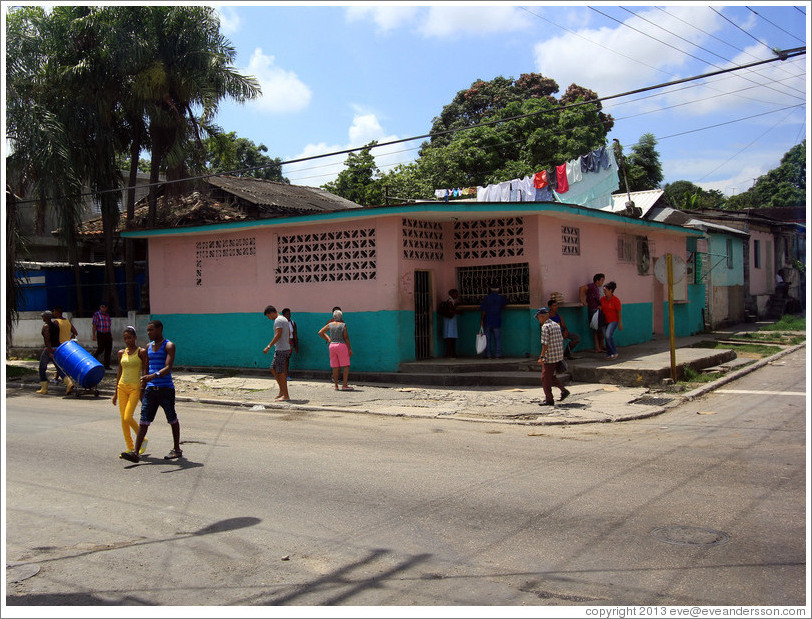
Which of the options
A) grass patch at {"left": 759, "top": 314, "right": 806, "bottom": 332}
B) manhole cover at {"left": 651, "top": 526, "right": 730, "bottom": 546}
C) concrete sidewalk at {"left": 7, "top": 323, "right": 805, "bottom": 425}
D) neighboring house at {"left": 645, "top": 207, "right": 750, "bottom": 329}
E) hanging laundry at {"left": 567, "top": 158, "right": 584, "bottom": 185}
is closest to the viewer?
manhole cover at {"left": 651, "top": 526, "right": 730, "bottom": 546}

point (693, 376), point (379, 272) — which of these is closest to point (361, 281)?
point (379, 272)

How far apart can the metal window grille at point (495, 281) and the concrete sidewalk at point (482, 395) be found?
6.69 feet

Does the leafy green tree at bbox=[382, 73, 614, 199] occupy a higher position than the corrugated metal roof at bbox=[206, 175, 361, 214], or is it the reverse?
the leafy green tree at bbox=[382, 73, 614, 199]

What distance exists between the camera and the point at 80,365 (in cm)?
1294

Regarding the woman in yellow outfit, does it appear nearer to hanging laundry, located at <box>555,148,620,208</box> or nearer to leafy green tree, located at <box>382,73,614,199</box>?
hanging laundry, located at <box>555,148,620,208</box>

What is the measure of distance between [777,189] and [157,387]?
6001 cm

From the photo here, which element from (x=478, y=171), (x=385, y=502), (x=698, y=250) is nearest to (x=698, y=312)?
(x=698, y=250)

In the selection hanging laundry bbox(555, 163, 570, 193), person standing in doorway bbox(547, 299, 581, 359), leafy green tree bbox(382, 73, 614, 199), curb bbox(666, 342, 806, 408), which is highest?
leafy green tree bbox(382, 73, 614, 199)

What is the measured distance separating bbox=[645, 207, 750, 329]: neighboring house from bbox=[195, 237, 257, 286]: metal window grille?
1406 cm

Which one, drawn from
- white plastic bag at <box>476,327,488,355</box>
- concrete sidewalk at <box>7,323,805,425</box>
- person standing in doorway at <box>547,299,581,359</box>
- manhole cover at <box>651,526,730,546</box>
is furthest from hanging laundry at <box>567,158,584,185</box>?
manhole cover at <box>651,526,730,546</box>

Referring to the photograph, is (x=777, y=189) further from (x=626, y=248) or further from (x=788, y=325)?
(x=626, y=248)

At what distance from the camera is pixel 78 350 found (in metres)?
13.2

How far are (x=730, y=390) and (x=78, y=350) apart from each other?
1204cm

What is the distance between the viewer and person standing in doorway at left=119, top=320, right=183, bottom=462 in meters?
8.73
